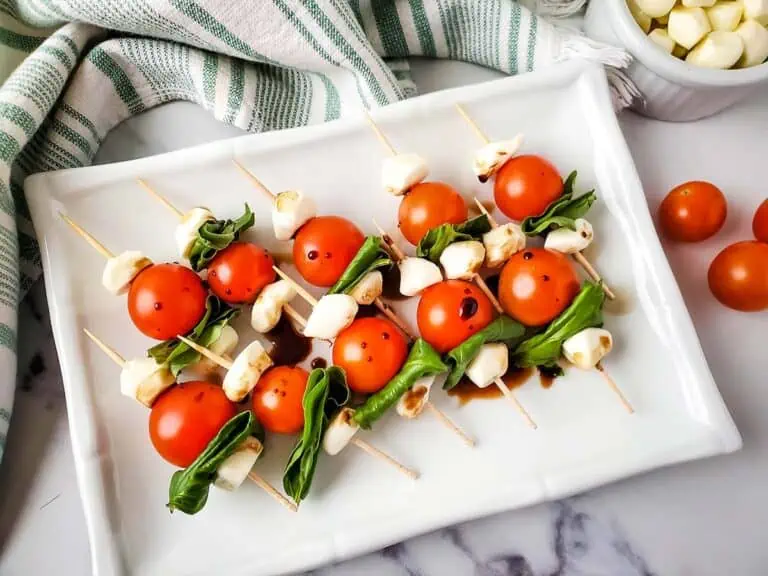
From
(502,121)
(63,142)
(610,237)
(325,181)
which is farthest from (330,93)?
(610,237)

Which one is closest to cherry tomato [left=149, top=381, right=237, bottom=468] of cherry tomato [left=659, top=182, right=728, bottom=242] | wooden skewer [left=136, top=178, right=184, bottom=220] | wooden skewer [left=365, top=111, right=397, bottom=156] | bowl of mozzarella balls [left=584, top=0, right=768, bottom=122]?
wooden skewer [left=136, top=178, right=184, bottom=220]

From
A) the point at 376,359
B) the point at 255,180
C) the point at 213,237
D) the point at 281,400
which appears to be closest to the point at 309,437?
the point at 281,400

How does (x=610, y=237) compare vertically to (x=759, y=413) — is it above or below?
above

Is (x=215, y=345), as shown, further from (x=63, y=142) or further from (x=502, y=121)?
(x=502, y=121)

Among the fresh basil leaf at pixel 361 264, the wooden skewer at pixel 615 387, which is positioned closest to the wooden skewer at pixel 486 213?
the fresh basil leaf at pixel 361 264

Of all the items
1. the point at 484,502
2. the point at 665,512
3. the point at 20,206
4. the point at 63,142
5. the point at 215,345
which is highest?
the point at 63,142

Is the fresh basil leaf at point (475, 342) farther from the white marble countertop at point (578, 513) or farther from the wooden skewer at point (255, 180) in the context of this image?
the wooden skewer at point (255, 180)

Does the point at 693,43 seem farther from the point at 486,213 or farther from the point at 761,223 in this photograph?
the point at 486,213

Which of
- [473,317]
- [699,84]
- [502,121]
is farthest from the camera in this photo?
[502,121]
